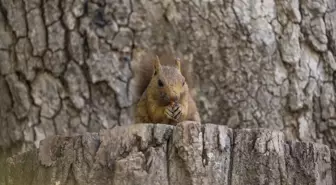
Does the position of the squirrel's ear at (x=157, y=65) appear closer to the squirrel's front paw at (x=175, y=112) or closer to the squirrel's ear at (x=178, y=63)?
the squirrel's ear at (x=178, y=63)

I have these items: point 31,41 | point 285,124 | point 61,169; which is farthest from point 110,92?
point 61,169

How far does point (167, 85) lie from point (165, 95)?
36 mm

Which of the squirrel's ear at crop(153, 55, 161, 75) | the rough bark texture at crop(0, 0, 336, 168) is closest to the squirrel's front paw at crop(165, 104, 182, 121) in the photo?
the squirrel's ear at crop(153, 55, 161, 75)

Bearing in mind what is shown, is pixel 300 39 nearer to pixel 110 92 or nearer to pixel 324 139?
pixel 324 139

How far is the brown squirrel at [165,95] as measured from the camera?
283 centimetres

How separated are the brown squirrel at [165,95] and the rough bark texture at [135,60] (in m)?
0.21

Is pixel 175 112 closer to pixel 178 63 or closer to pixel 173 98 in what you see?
pixel 173 98

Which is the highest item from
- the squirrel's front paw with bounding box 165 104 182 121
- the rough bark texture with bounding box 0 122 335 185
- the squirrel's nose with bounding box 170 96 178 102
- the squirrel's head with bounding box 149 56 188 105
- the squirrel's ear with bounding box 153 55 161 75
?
the squirrel's ear with bounding box 153 55 161 75

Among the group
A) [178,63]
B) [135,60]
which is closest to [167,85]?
[178,63]

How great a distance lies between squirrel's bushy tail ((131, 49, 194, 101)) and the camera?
3029 millimetres

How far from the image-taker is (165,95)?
2850mm

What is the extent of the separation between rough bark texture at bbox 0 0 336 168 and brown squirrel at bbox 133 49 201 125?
206mm

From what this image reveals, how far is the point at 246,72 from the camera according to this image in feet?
10.6

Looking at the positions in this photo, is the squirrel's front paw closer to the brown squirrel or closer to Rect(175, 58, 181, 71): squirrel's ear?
the brown squirrel
